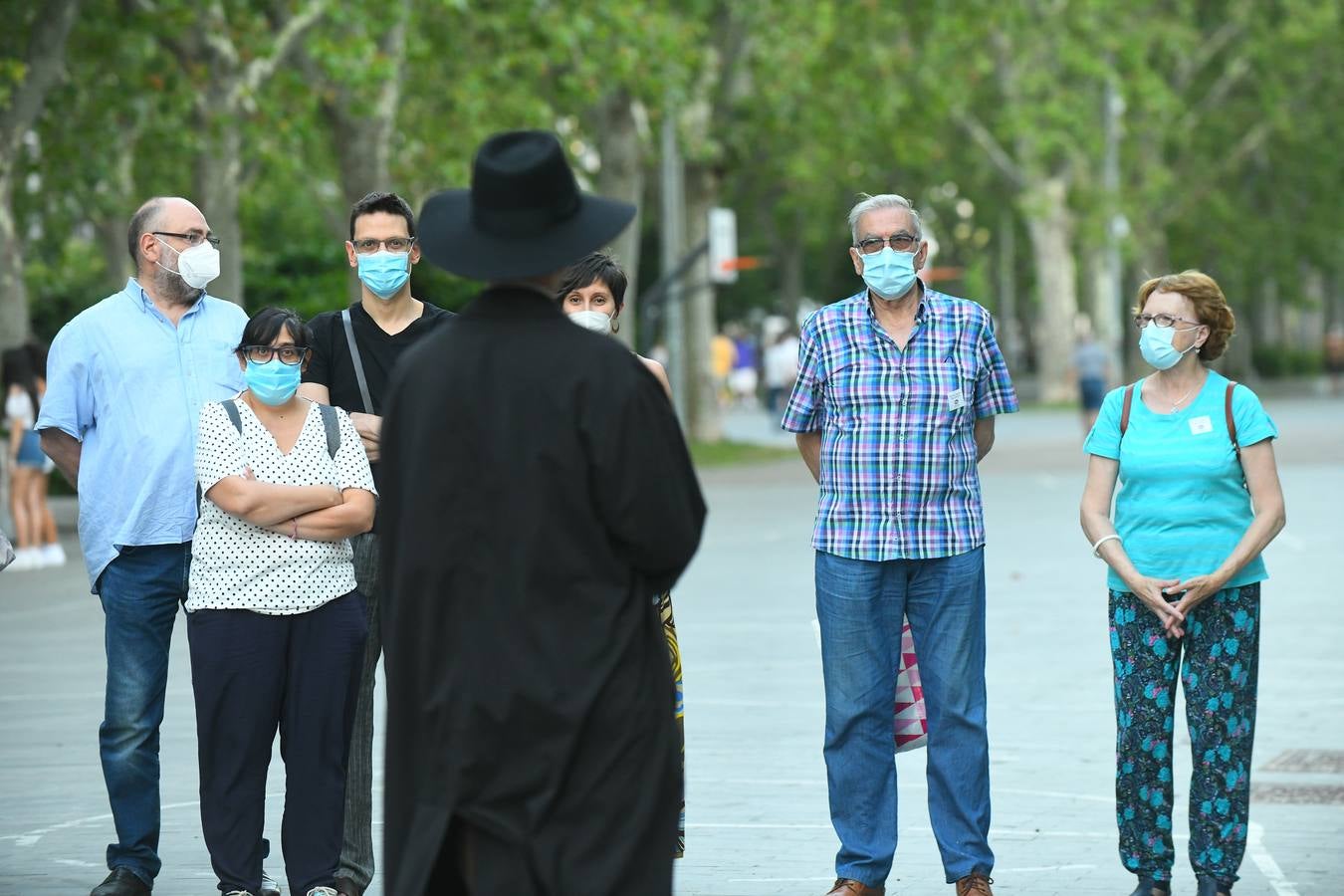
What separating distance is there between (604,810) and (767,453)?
2968 centimetres

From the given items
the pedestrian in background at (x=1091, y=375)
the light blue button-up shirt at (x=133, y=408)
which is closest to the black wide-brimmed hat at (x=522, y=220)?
the light blue button-up shirt at (x=133, y=408)

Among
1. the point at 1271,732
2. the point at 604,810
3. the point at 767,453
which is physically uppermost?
the point at 604,810

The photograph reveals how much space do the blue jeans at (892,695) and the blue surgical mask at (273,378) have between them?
5.34 ft

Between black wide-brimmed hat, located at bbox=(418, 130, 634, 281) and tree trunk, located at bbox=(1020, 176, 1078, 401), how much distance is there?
162ft

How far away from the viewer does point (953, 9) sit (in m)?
44.6

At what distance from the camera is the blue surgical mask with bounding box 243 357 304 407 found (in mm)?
6445

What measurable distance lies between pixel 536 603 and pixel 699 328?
3125cm

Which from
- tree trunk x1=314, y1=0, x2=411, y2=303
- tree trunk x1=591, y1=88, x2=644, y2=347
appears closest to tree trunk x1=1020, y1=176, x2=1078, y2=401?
tree trunk x1=591, y1=88, x2=644, y2=347

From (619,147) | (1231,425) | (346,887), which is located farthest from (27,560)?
(619,147)

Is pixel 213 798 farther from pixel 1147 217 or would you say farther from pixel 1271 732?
pixel 1147 217

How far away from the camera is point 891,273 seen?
6688mm

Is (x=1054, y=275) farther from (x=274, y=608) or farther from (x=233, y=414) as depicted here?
(x=274, y=608)

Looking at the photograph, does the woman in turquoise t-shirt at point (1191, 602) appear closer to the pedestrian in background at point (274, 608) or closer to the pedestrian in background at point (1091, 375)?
the pedestrian in background at point (274, 608)

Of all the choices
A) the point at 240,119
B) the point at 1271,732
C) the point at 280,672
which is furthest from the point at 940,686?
the point at 240,119
